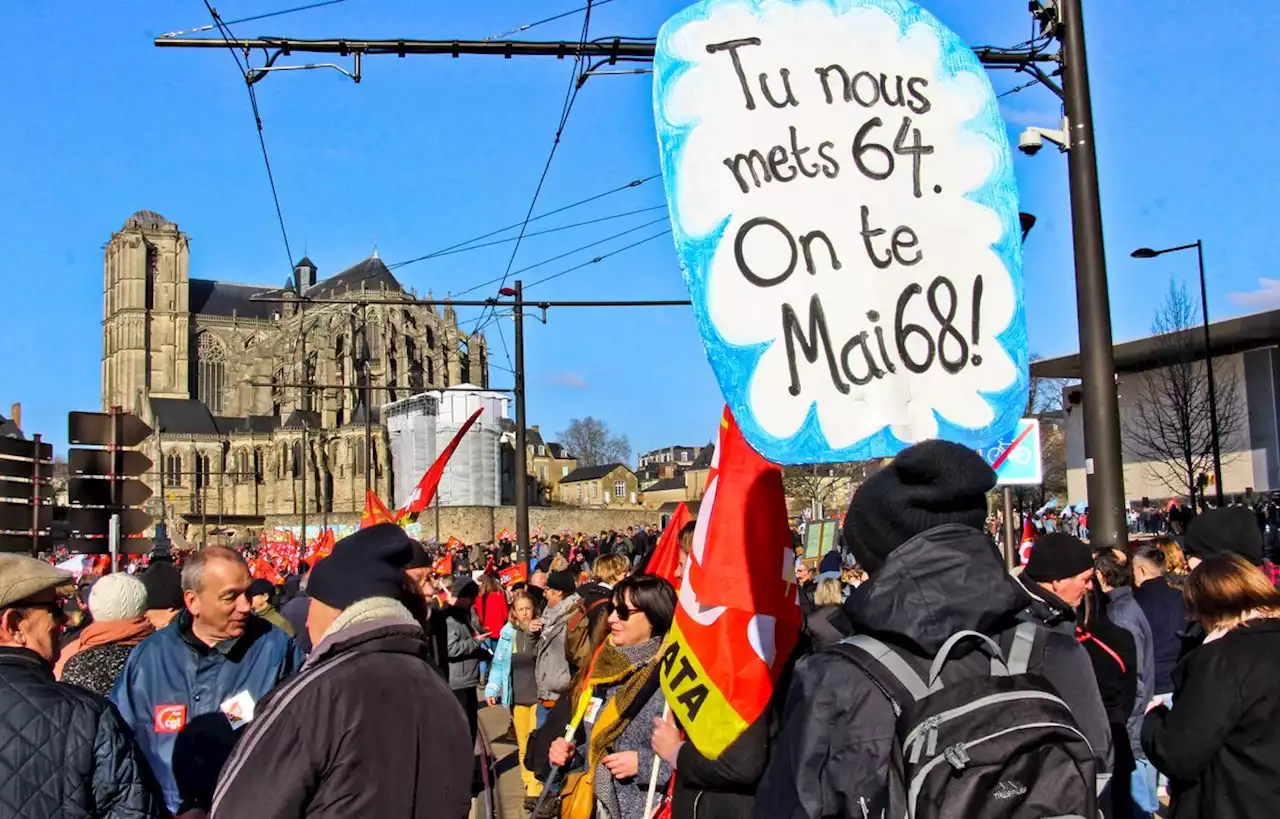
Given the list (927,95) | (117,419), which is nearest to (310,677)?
(927,95)

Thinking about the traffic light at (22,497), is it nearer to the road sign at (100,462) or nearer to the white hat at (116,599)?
the road sign at (100,462)


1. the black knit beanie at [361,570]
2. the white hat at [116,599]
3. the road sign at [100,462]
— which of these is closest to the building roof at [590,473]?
the road sign at [100,462]

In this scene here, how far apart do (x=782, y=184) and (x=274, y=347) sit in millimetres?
95238

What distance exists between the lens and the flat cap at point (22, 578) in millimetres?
3693

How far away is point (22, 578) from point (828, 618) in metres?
3.11

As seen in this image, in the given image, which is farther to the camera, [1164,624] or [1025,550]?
[1025,550]

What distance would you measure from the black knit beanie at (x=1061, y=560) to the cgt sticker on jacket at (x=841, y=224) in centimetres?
176

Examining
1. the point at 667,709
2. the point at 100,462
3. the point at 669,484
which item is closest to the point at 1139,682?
the point at 667,709

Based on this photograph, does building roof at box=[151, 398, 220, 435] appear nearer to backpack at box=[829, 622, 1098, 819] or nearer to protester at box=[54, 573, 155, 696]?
protester at box=[54, 573, 155, 696]

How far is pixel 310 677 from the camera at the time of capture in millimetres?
2795

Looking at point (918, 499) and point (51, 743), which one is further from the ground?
point (918, 499)

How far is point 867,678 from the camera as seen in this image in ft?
7.73

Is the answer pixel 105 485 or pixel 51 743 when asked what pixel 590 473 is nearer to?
pixel 105 485

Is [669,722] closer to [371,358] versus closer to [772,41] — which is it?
[772,41]
